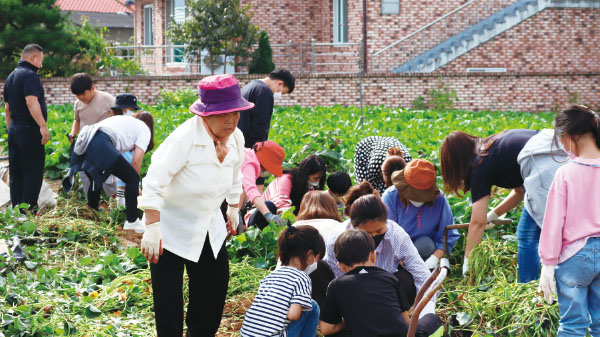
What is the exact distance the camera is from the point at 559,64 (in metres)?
22.3

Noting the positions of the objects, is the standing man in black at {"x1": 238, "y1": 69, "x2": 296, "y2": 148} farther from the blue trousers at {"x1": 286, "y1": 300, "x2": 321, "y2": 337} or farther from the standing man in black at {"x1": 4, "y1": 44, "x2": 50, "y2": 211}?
the blue trousers at {"x1": 286, "y1": 300, "x2": 321, "y2": 337}

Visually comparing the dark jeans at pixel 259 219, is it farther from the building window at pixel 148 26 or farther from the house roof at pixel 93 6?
the house roof at pixel 93 6

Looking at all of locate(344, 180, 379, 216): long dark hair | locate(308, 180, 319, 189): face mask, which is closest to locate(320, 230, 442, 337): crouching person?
locate(344, 180, 379, 216): long dark hair

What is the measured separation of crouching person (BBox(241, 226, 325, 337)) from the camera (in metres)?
4.15

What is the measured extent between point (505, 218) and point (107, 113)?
4384 mm

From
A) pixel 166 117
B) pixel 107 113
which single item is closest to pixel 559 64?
pixel 166 117

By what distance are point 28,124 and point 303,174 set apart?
2979 mm

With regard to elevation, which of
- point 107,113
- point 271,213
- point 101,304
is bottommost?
point 101,304

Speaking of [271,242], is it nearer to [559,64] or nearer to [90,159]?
[90,159]

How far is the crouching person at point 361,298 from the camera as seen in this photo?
394cm

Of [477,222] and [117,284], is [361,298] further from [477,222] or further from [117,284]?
[117,284]

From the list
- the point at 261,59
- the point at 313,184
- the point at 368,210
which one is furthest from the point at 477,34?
the point at 368,210

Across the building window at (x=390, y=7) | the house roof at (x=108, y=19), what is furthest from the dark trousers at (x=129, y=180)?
the house roof at (x=108, y=19)

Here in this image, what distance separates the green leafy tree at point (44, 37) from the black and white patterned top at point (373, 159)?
1413 cm
